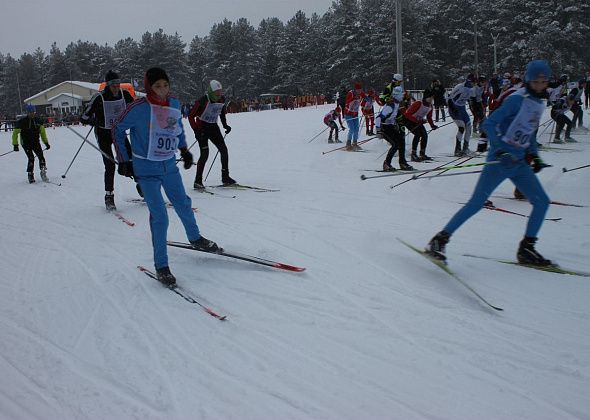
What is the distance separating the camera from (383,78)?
5334 cm

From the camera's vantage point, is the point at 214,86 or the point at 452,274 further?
the point at 214,86

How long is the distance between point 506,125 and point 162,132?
321 cm

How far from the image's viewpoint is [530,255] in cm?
439

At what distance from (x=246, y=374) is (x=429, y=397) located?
108 centimetres

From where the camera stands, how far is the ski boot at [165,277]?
166 inches

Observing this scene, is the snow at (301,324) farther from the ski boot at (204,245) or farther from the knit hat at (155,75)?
the knit hat at (155,75)

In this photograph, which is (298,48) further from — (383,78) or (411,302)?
(411,302)

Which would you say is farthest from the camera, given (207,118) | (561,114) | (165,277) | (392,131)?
(561,114)

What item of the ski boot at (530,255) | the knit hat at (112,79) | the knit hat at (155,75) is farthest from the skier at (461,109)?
the knit hat at (155,75)

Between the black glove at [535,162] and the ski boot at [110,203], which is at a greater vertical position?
the black glove at [535,162]

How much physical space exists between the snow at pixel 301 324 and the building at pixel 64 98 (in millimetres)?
55048

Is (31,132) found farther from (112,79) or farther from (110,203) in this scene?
(112,79)

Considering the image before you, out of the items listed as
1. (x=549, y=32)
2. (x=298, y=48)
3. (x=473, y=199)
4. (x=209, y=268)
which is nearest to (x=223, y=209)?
(x=209, y=268)

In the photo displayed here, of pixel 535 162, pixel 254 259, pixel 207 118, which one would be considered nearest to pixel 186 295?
pixel 254 259
